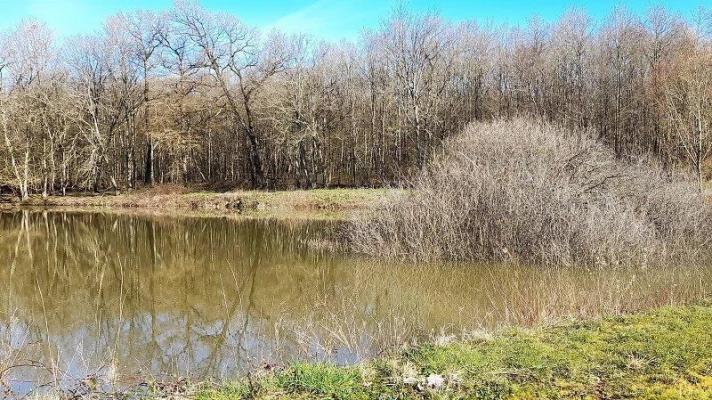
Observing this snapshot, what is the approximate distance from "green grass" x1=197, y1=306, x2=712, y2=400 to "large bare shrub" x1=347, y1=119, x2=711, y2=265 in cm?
737

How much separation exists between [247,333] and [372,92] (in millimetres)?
41206

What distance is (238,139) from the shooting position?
174ft

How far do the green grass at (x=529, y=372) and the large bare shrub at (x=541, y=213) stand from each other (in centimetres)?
737

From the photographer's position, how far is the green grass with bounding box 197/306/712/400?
4566mm

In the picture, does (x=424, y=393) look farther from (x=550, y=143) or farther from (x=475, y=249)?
(x=550, y=143)

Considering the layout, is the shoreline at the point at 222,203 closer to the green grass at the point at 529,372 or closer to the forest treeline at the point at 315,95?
the forest treeline at the point at 315,95

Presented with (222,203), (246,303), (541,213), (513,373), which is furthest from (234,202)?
(513,373)

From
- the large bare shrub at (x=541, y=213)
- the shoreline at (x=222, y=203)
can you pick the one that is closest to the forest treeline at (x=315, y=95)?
the shoreline at (x=222, y=203)

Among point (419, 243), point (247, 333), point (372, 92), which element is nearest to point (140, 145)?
point (372, 92)

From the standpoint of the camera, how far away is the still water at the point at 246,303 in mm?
7289

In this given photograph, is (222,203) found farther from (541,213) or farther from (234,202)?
(541,213)

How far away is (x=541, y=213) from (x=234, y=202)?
23.7 metres

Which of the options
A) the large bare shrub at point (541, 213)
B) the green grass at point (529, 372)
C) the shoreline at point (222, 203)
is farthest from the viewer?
the shoreline at point (222, 203)

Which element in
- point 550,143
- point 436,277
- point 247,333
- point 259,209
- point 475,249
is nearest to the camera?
point 247,333
